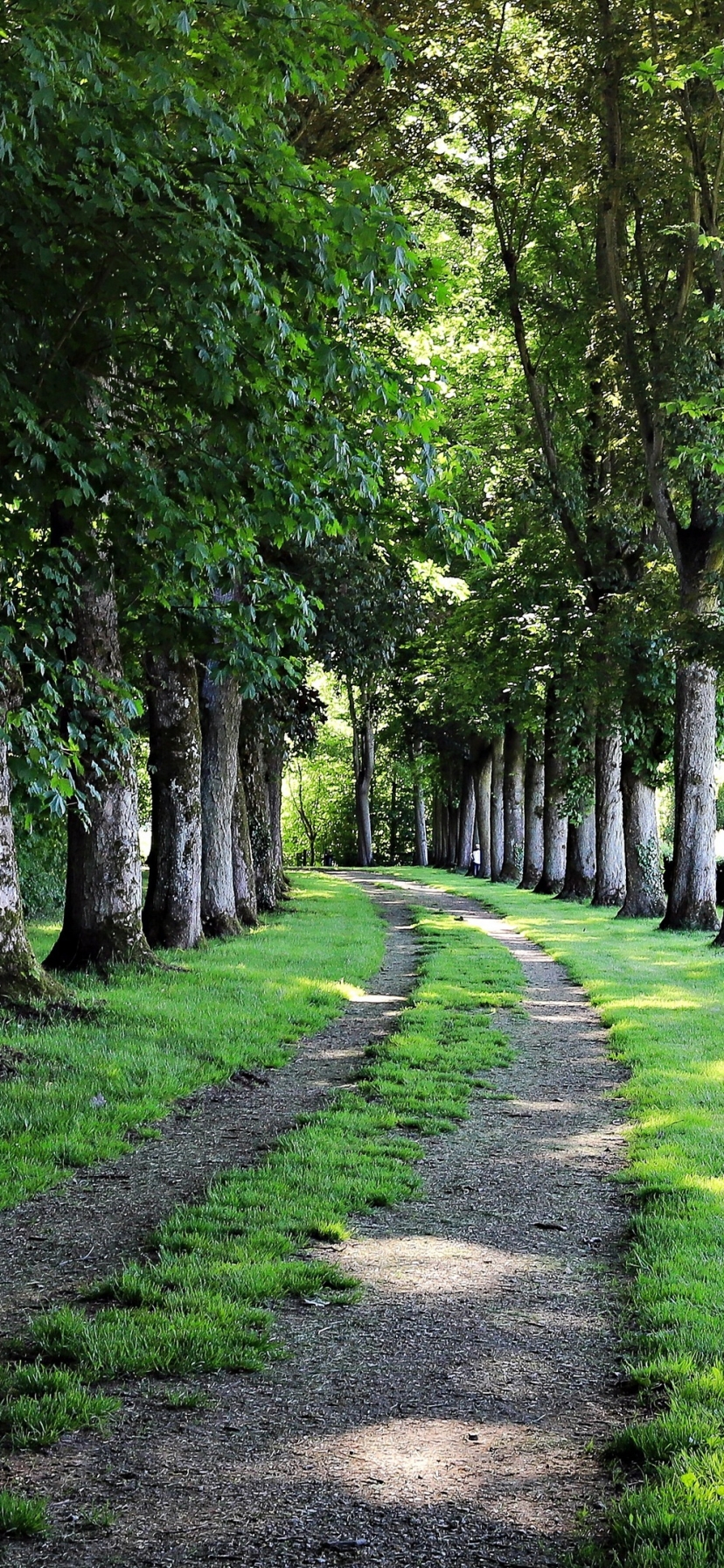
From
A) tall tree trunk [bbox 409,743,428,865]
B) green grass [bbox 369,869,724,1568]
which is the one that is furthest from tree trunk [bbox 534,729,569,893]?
tall tree trunk [bbox 409,743,428,865]

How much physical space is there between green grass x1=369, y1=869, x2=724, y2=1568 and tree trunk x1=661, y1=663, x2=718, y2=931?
6771 mm

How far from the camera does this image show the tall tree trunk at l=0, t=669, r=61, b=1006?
9914mm

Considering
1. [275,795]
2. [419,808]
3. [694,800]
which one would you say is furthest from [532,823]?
[419,808]

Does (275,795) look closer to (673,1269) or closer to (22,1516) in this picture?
(673,1269)

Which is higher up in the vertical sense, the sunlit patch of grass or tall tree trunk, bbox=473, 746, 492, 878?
tall tree trunk, bbox=473, 746, 492, 878

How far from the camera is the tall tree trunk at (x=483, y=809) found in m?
48.2

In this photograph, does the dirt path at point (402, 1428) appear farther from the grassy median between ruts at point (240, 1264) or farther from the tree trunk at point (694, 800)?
the tree trunk at point (694, 800)

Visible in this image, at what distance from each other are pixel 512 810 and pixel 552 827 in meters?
8.94

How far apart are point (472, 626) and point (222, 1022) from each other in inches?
807

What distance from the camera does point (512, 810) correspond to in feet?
139

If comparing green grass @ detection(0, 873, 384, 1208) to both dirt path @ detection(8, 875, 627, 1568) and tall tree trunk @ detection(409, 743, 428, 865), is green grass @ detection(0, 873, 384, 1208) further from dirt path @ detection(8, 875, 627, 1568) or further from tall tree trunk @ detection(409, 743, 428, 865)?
tall tree trunk @ detection(409, 743, 428, 865)

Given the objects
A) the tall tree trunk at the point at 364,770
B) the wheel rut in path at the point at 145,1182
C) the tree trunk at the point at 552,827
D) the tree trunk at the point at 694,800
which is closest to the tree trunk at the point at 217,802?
the wheel rut in path at the point at 145,1182

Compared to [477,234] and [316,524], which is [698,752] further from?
[316,524]

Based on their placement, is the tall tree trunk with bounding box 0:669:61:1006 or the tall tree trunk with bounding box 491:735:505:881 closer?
the tall tree trunk with bounding box 0:669:61:1006
